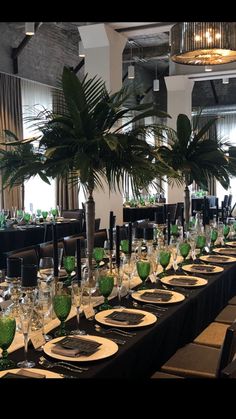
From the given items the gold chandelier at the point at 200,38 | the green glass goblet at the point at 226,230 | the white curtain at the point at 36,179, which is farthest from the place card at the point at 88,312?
the white curtain at the point at 36,179

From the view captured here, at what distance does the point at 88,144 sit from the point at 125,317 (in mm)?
1080

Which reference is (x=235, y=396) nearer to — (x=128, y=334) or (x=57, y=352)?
(x=57, y=352)

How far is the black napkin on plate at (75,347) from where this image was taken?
169 centimetres

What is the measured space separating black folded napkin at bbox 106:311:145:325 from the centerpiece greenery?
74 centimetres

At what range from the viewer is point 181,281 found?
9.39 ft

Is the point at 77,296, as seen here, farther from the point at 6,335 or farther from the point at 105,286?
the point at 6,335

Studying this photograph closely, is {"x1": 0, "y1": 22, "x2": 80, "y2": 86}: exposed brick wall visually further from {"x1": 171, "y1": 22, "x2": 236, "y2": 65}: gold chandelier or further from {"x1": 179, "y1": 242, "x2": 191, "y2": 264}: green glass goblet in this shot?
{"x1": 179, "y1": 242, "x2": 191, "y2": 264}: green glass goblet

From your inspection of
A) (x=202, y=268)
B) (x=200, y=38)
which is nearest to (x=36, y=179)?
(x=200, y=38)

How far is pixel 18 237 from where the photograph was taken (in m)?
6.03

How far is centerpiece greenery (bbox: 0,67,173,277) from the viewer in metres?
2.73

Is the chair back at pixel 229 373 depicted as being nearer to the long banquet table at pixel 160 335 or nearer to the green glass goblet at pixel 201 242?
the long banquet table at pixel 160 335

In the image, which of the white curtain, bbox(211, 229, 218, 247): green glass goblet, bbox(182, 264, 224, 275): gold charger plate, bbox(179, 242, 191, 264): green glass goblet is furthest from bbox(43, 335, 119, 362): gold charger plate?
the white curtain

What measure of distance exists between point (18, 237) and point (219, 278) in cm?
349

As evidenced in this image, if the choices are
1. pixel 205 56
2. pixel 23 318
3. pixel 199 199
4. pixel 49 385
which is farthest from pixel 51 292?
pixel 199 199
